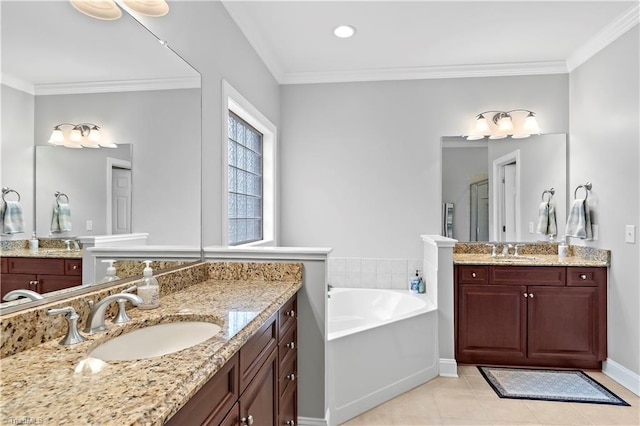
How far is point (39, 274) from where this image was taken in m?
1.08

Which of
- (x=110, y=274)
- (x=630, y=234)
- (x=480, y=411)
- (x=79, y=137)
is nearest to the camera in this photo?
(x=79, y=137)

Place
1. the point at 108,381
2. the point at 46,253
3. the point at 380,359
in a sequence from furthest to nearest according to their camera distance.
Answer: the point at 380,359, the point at 46,253, the point at 108,381

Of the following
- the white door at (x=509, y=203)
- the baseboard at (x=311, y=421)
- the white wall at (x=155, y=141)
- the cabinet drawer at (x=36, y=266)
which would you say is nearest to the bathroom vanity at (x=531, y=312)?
the white door at (x=509, y=203)

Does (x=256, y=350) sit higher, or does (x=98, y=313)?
(x=98, y=313)

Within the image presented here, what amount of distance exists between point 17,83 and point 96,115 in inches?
10.8

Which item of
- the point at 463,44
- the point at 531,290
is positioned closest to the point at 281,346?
the point at 531,290

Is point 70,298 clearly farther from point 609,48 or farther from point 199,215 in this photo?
point 609,48

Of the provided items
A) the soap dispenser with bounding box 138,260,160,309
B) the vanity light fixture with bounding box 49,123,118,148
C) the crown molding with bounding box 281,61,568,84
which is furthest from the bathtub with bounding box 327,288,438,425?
the crown molding with bounding box 281,61,568,84

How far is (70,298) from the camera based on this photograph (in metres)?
1.15

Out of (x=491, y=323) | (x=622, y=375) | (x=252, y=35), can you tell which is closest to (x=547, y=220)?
(x=491, y=323)

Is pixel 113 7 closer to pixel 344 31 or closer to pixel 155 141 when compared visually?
pixel 155 141

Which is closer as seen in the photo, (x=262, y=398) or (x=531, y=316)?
(x=262, y=398)

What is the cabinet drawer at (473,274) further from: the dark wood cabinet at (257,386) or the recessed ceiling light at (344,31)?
the recessed ceiling light at (344,31)

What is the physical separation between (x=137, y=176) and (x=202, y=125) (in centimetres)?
66
